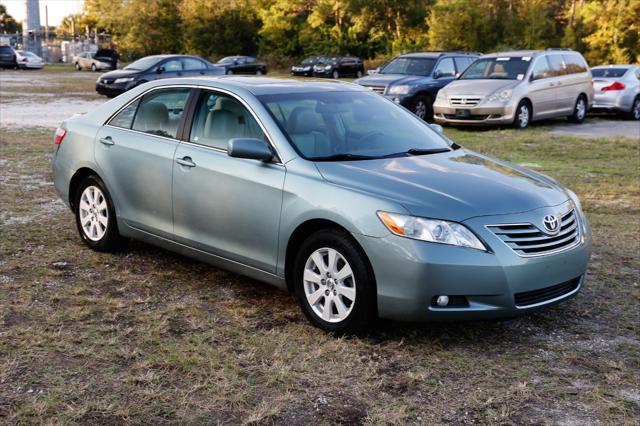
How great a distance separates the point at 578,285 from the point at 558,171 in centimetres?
688

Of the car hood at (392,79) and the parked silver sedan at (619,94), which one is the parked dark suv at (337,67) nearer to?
the parked silver sedan at (619,94)

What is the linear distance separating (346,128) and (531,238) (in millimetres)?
1580

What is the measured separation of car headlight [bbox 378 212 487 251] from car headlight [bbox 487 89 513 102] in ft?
43.2

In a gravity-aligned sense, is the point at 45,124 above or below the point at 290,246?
below

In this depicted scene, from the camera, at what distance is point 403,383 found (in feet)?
14.1

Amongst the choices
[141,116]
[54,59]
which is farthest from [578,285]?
[54,59]

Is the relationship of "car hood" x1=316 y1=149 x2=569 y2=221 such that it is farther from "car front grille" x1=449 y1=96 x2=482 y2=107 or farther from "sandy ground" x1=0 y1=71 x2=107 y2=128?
"sandy ground" x1=0 y1=71 x2=107 y2=128

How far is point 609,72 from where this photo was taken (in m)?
22.5

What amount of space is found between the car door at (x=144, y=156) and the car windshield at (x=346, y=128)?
2.98 feet

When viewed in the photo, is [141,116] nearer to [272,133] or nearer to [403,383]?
[272,133]

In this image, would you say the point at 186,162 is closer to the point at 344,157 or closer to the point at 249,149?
the point at 249,149

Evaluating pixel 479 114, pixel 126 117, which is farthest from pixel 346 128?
pixel 479 114

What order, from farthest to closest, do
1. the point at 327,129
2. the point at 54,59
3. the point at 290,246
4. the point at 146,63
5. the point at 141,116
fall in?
the point at 54,59 < the point at 146,63 < the point at 141,116 < the point at 327,129 < the point at 290,246

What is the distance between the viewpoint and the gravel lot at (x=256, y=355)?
3941 millimetres
